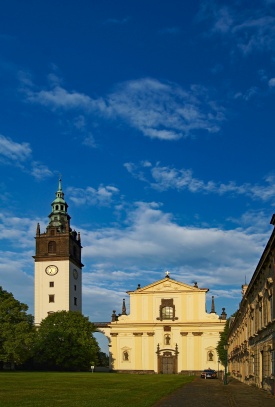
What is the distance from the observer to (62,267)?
92688 millimetres

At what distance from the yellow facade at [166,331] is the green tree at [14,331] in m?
20.5

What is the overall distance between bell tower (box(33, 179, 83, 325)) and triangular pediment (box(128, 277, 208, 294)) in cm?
1295

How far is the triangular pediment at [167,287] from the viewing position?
87312mm

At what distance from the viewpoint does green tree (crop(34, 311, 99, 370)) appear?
75319 millimetres

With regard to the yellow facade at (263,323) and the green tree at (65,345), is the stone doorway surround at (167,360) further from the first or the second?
the yellow facade at (263,323)

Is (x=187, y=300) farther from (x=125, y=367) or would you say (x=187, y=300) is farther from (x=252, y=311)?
(x=252, y=311)

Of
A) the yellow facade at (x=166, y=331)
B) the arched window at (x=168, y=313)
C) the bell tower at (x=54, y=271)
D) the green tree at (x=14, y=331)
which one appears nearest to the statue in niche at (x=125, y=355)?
the yellow facade at (x=166, y=331)

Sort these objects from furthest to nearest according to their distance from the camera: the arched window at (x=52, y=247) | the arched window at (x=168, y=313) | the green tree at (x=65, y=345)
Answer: the arched window at (x=52, y=247)
the arched window at (x=168, y=313)
the green tree at (x=65, y=345)

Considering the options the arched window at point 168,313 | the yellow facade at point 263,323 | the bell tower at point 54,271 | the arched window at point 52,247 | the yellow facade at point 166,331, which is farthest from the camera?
the arched window at point 52,247

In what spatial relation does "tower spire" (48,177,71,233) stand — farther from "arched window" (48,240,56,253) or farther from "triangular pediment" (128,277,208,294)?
"triangular pediment" (128,277,208,294)

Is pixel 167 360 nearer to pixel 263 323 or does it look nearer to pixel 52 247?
pixel 52 247

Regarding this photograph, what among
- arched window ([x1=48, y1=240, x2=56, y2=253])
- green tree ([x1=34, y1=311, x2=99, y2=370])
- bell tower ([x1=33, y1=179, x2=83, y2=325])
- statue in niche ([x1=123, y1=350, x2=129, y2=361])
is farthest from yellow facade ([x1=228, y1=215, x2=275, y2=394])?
arched window ([x1=48, y1=240, x2=56, y2=253])

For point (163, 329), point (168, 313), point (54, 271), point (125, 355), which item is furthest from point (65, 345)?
point (54, 271)

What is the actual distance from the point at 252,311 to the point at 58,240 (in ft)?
203
